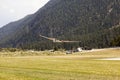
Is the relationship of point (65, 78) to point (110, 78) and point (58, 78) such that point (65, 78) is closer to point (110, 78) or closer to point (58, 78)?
Answer: point (58, 78)

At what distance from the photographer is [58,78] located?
27359mm

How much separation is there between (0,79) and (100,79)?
8405mm

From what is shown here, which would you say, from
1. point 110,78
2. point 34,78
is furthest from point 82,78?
point 34,78

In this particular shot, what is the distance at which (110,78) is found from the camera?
27.0m

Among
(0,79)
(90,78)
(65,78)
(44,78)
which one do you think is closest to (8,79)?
(0,79)

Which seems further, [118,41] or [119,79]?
[118,41]

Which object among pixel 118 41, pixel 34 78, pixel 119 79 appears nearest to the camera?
pixel 119 79

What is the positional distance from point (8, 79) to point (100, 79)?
7.73 m

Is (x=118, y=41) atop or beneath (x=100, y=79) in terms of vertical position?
atop

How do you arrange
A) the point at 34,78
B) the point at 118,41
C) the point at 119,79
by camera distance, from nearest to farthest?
the point at 119,79, the point at 34,78, the point at 118,41

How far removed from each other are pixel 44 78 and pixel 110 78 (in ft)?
18.6

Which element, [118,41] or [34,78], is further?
[118,41]

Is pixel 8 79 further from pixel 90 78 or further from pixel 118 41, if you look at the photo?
pixel 118 41

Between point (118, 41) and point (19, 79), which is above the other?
point (118, 41)
